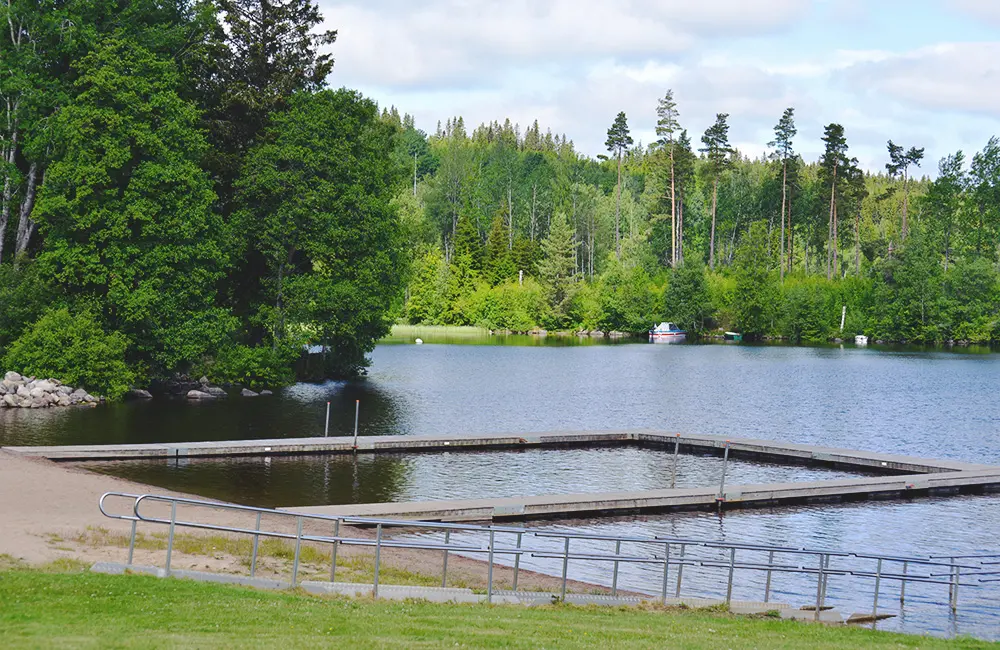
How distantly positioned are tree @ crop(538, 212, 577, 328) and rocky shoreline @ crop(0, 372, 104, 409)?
8353cm

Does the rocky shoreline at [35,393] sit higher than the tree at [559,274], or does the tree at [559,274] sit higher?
the tree at [559,274]

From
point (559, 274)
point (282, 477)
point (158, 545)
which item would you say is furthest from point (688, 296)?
point (158, 545)

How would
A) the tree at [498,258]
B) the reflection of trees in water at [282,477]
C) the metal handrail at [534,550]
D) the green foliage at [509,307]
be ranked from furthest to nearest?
the tree at [498,258] → the green foliage at [509,307] → the reflection of trees in water at [282,477] → the metal handrail at [534,550]

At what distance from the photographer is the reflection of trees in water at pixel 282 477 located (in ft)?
99.7

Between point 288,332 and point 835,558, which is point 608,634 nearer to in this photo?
point 835,558

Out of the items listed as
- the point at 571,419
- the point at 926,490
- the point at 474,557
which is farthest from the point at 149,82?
the point at 926,490

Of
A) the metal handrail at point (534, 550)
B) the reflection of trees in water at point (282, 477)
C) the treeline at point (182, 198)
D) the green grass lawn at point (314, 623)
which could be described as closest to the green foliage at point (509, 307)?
the treeline at point (182, 198)

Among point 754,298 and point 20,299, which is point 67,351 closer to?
point 20,299

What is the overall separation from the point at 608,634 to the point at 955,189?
426 feet

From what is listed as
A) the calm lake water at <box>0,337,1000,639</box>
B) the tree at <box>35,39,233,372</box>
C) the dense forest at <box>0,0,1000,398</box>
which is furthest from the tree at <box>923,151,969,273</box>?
the tree at <box>35,39,233,372</box>

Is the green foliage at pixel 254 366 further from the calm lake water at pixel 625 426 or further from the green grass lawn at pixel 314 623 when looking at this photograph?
the green grass lawn at pixel 314 623

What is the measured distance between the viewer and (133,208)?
49.1 metres

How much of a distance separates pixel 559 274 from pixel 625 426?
78.9 metres

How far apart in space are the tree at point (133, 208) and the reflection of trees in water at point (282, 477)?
693 inches
